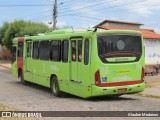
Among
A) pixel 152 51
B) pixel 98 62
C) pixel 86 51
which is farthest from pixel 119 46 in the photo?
pixel 152 51

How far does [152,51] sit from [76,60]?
77.9 feet

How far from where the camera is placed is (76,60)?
50.6 ft

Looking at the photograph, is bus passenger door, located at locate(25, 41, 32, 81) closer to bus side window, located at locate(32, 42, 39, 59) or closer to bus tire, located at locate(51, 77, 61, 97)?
bus side window, located at locate(32, 42, 39, 59)

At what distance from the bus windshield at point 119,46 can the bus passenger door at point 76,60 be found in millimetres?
1008

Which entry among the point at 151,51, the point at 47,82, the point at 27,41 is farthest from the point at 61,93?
the point at 151,51

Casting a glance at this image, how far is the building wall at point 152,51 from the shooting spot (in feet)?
123

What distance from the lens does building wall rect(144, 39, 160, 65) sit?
37.4m

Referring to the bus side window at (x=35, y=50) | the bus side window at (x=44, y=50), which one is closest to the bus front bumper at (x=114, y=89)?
the bus side window at (x=44, y=50)

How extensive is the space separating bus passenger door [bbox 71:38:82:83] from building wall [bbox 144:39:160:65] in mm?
22326

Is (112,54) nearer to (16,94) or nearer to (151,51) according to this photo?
(16,94)

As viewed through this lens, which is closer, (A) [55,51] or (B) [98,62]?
(B) [98,62]

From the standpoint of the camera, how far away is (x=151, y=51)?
124 feet

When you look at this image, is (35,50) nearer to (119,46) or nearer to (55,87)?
(55,87)

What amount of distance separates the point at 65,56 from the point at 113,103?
333cm
